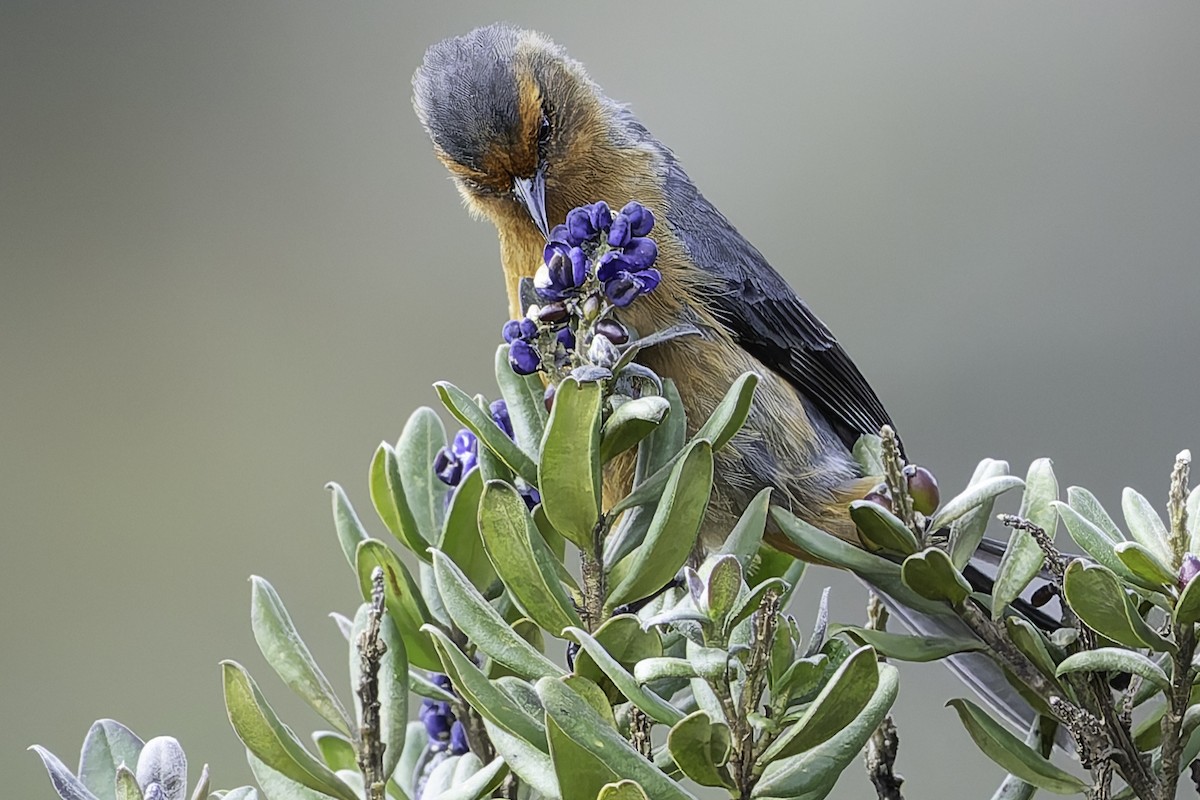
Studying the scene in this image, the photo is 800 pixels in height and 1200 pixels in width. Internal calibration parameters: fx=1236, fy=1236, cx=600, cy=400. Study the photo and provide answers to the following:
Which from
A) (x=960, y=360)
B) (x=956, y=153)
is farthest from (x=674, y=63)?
(x=960, y=360)

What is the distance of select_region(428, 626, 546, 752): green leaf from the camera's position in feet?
1.42

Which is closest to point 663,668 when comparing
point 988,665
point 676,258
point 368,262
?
point 988,665

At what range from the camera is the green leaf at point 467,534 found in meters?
0.59

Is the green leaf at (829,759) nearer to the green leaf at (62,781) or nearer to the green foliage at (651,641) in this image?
the green foliage at (651,641)

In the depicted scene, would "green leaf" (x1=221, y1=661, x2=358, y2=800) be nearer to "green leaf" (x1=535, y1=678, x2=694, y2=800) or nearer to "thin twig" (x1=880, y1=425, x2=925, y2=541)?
"green leaf" (x1=535, y1=678, x2=694, y2=800)

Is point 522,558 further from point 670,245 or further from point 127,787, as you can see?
point 670,245

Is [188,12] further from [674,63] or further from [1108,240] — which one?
[1108,240]

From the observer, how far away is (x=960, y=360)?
197 cm

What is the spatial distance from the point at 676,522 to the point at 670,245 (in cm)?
61

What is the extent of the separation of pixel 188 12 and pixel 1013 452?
1742 mm

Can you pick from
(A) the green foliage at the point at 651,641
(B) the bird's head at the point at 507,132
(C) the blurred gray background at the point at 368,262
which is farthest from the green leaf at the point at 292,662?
(C) the blurred gray background at the point at 368,262

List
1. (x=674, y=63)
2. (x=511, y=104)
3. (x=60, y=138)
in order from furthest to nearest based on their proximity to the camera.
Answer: (x=60, y=138) < (x=674, y=63) < (x=511, y=104)

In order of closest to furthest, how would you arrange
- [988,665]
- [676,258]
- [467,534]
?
[467,534]
[988,665]
[676,258]

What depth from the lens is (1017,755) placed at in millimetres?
532
